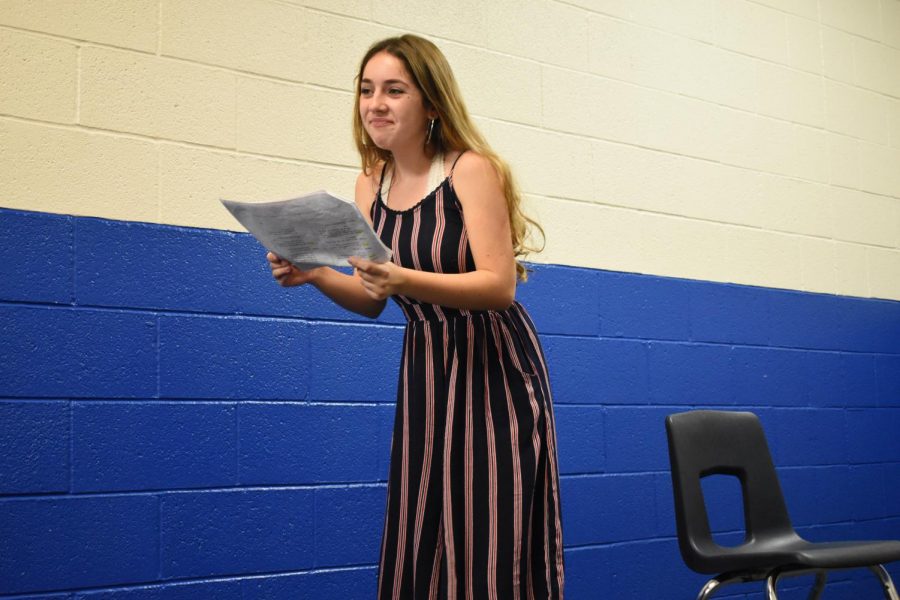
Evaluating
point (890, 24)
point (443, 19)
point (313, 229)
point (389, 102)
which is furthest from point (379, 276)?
point (890, 24)

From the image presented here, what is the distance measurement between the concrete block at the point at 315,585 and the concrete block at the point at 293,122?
1129 mm

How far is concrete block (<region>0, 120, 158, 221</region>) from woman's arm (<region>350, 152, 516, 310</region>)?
3.08ft

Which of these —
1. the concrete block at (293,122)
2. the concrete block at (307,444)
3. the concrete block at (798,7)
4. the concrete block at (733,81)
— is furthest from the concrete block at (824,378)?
the concrete block at (293,122)

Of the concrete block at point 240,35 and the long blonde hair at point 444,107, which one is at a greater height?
the concrete block at point 240,35

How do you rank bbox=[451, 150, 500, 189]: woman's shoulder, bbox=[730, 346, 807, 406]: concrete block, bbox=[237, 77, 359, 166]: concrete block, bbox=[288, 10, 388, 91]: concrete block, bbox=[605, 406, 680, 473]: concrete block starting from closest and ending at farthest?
bbox=[451, 150, 500, 189]: woman's shoulder
bbox=[237, 77, 359, 166]: concrete block
bbox=[288, 10, 388, 91]: concrete block
bbox=[605, 406, 680, 473]: concrete block
bbox=[730, 346, 807, 406]: concrete block

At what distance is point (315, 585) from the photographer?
2730 millimetres

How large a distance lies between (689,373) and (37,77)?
2392 millimetres

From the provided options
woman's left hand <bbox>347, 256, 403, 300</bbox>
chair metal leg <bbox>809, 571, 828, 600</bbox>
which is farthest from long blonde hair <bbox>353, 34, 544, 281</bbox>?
chair metal leg <bbox>809, 571, 828, 600</bbox>

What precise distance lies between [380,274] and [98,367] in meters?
1.00

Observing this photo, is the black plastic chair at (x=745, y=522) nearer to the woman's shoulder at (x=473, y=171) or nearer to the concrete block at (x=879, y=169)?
the woman's shoulder at (x=473, y=171)

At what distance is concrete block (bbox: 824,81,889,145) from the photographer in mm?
4367

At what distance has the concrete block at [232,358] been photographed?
8.42ft

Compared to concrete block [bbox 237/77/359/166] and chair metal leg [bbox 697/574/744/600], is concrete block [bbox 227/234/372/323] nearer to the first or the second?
concrete block [bbox 237/77/359/166]

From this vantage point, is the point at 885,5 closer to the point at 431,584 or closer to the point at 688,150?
the point at 688,150
